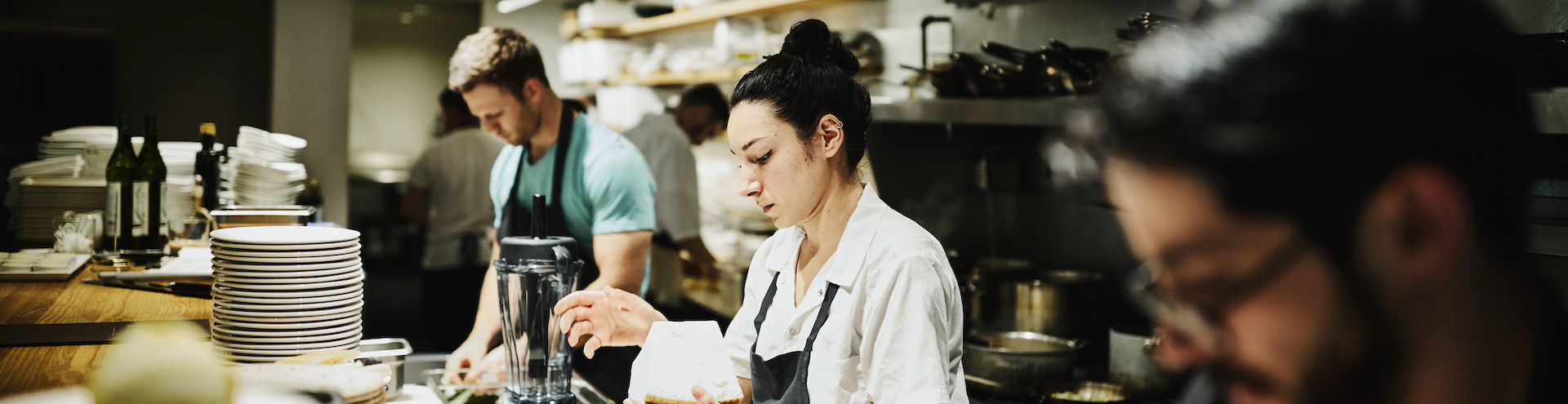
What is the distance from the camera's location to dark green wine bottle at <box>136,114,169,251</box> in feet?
8.73

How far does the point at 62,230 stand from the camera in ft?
9.08

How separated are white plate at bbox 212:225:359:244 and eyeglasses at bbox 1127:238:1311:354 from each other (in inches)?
55.2

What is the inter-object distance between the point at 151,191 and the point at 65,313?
0.88 meters

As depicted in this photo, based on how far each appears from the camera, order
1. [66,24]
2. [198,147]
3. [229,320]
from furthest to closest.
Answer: [66,24] → [198,147] → [229,320]

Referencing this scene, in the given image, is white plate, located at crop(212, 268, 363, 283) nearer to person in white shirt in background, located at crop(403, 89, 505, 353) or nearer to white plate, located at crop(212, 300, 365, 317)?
white plate, located at crop(212, 300, 365, 317)

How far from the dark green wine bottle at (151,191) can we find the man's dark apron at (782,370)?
6.30 ft

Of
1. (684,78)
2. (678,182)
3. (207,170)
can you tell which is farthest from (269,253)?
(684,78)

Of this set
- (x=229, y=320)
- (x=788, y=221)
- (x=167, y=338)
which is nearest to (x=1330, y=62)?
(x=167, y=338)

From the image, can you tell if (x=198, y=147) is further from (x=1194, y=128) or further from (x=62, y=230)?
(x=1194, y=128)

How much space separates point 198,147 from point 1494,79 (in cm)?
370

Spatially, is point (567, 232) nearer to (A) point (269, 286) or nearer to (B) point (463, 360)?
(B) point (463, 360)

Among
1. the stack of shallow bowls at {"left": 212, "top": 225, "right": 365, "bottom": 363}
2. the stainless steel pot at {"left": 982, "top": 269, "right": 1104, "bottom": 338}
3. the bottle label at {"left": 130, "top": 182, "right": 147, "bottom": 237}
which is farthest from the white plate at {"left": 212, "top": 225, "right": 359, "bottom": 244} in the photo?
the stainless steel pot at {"left": 982, "top": 269, "right": 1104, "bottom": 338}

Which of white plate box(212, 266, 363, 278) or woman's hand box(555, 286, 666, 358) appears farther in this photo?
woman's hand box(555, 286, 666, 358)

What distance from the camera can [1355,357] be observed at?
16.5 inches
